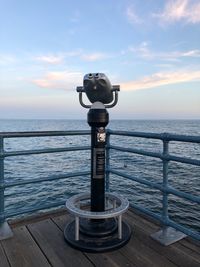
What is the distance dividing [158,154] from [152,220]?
3.04ft

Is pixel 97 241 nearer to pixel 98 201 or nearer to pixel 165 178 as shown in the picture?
pixel 98 201

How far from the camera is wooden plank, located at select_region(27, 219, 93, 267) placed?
6.70 ft

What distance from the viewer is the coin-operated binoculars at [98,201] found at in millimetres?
2236

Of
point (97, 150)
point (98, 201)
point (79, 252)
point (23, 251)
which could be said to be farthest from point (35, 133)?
point (79, 252)

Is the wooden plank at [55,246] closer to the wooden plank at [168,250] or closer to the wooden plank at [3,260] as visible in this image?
the wooden plank at [3,260]

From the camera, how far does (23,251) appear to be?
7.22 feet

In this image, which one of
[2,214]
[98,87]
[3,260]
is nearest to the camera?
[3,260]

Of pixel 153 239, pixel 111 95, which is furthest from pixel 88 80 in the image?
pixel 153 239

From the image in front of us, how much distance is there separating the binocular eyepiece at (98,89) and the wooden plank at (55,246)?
141 centimetres

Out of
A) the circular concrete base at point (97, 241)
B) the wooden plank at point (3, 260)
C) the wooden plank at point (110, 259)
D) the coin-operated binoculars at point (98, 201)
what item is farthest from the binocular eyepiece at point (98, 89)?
the wooden plank at point (3, 260)

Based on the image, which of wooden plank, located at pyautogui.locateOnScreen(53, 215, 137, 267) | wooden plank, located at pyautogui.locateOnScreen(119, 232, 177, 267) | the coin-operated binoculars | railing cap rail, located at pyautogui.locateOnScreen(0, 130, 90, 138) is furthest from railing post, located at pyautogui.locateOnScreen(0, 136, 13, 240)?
wooden plank, located at pyautogui.locateOnScreen(119, 232, 177, 267)

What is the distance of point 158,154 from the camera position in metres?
2.43

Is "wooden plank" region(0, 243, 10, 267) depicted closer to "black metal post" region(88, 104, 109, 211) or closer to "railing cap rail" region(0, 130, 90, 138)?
"black metal post" region(88, 104, 109, 211)

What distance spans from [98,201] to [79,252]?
1.68 ft
